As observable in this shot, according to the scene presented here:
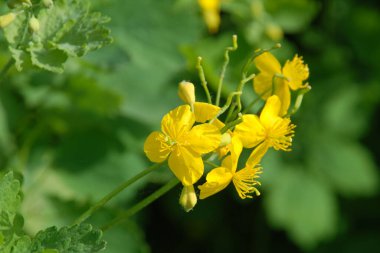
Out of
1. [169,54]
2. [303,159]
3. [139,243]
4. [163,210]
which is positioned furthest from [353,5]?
[139,243]

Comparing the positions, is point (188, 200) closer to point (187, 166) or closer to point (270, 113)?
point (187, 166)

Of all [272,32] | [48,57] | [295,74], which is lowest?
[272,32]

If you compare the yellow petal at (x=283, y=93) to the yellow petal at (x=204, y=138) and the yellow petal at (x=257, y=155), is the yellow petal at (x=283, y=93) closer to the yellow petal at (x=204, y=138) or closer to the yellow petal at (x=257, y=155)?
the yellow petal at (x=257, y=155)

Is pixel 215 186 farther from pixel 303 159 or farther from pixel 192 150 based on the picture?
pixel 303 159

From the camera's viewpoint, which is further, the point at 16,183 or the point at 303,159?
the point at 303,159

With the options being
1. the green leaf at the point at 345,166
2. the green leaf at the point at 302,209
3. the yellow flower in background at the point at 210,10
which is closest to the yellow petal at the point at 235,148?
the yellow flower in background at the point at 210,10

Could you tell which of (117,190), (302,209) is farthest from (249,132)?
(302,209)

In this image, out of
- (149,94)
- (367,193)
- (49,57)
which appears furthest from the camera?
(367,193)
